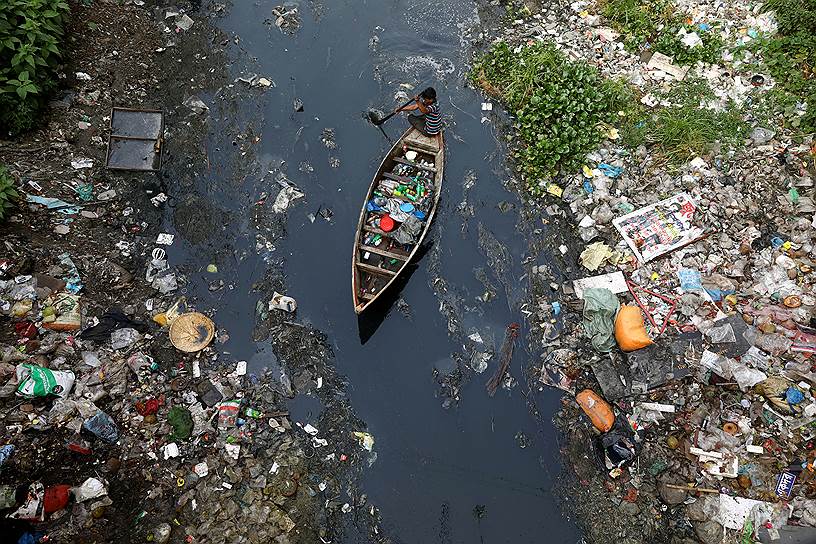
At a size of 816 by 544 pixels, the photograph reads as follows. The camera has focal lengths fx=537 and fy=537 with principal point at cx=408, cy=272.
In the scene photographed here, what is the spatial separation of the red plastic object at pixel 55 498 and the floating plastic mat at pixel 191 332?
2010mm

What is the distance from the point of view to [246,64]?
9.84 metres

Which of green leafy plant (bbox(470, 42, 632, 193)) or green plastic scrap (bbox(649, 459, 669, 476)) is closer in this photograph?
green plastic scrap (bbox(649, 459, 669, 476))

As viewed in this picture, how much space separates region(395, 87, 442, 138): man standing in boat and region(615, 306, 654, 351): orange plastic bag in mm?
3909

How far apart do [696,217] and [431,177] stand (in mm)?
4001

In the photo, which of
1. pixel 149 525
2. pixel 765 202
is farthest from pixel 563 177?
pixel 149 525

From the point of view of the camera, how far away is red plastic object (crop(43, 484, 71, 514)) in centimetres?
573

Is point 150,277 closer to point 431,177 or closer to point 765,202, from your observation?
point 431,177

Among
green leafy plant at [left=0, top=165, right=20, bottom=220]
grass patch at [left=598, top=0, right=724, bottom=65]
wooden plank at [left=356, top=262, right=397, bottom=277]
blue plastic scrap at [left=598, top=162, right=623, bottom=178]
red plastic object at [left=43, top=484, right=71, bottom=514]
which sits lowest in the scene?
red plastic object at [left=43, top=484, right=71, bottom=514]

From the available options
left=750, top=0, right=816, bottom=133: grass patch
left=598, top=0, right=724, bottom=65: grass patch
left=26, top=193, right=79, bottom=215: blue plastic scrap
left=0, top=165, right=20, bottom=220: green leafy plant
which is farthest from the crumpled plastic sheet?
left=750, top=0, right=816, bottom=133: grass patch

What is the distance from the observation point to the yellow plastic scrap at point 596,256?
795 centimetres

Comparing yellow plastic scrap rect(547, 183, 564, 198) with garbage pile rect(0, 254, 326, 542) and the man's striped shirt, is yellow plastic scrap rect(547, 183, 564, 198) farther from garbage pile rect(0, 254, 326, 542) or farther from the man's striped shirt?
garbage pile rect(0, 254, 326, 542)

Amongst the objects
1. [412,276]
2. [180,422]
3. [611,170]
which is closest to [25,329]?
[180,422]

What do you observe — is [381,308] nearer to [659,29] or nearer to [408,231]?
[408,231]

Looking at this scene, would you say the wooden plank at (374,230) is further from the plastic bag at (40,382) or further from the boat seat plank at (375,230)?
the plastic bag at (40,382)
